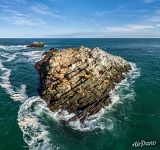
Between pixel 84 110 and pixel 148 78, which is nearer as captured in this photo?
pixel 84 110

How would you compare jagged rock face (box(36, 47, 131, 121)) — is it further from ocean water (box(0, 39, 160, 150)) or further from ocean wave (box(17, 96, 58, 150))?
ocean wave (box(17, 96, 58, 150))

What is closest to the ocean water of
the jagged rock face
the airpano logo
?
the airpano logo

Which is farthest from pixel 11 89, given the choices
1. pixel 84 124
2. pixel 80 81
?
pixel 84 124

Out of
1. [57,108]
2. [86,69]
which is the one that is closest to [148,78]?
[86,69]

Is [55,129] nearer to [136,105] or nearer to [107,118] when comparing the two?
[107,118]

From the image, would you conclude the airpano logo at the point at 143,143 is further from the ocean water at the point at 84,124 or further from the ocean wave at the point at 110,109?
the ocean wave at the point at 110,109

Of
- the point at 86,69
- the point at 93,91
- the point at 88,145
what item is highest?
the point at 86,69

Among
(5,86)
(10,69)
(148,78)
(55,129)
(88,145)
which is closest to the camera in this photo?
(88,145)

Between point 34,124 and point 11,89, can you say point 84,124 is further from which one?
point 11,89
